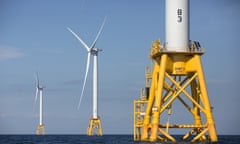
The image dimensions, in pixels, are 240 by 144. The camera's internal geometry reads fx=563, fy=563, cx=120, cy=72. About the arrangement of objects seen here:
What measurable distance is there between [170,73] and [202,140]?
9264 millimetres

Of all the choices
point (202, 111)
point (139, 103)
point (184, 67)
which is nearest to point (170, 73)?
point (184, 67)

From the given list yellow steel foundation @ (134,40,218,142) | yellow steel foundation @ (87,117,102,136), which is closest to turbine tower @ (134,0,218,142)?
yellow steel foundation @ (134,40,218,142)

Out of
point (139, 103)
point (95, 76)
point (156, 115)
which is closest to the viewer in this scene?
point (156, 115)

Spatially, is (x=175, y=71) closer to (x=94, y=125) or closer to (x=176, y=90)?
(x=176, y=90)

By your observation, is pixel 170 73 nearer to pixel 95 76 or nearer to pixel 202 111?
pixel 202 111

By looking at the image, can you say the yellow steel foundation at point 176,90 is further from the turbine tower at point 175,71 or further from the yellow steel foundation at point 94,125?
the yellow steel foundation at point 94,125

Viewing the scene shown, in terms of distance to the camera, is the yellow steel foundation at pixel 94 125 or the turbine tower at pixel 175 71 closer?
the turbine tower at pixel 175 71

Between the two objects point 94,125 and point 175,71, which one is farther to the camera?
point 94,125

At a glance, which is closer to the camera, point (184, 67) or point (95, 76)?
point (184, 67)

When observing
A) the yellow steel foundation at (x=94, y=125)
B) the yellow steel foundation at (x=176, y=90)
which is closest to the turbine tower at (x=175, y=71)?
the yellow steel foundation at (x=176, y=90)

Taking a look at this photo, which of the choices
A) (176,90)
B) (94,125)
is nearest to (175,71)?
(176,90)

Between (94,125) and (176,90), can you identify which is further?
(94,125)

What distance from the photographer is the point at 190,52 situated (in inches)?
2510

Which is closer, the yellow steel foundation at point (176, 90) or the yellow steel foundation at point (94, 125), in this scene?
the yellow steel foundation at point (176, 90)
